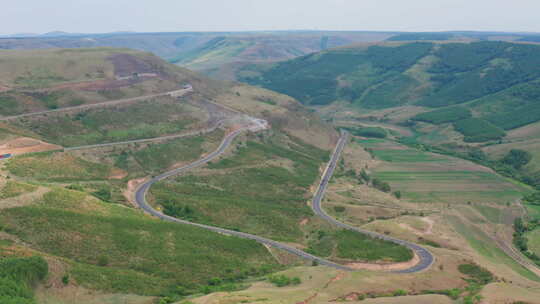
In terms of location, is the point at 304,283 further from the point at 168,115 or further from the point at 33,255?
the point at 168,115

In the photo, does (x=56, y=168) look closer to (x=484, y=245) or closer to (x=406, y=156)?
(x=484, y=245)

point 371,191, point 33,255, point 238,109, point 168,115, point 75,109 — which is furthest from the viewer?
point 238,109

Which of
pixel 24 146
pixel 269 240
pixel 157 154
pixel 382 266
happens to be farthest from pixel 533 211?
pixel 24 146

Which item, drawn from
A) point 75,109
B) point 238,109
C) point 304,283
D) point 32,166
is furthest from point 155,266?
point 238,109

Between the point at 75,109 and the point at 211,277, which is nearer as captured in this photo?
the point at 211,277

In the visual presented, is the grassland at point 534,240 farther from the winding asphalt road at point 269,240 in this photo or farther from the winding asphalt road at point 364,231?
the winding asphalt road at point 269,240

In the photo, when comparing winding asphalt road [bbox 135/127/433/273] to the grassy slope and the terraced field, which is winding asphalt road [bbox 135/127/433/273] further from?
the grassy slope

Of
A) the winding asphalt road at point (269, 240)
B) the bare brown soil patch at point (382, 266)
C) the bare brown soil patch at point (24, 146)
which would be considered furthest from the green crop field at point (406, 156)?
the bare brown soil patch at point (24, 146)
